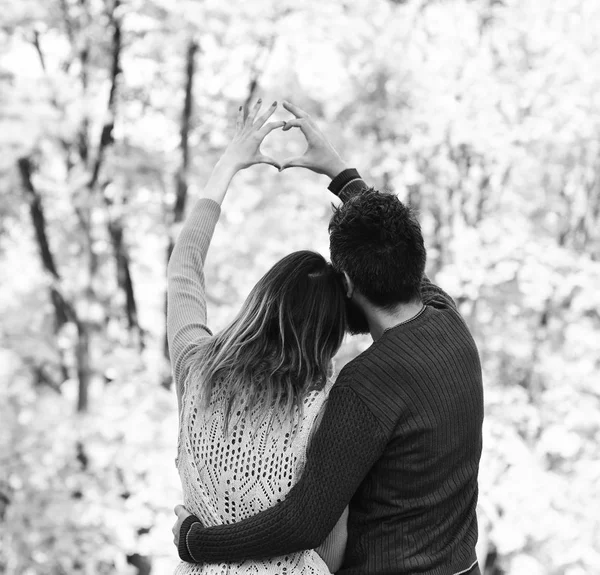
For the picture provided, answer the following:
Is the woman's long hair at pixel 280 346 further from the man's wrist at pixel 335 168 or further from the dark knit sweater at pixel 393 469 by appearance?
the man's wrist at pixel 335 168

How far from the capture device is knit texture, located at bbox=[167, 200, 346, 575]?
135cm

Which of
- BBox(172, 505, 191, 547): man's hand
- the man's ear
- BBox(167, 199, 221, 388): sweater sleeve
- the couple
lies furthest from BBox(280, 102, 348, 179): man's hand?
BBox(172, 505, 191, 547): man's hand

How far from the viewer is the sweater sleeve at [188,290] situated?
5.05ft

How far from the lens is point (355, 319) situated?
1476 millimetres

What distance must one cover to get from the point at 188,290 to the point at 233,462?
42cm

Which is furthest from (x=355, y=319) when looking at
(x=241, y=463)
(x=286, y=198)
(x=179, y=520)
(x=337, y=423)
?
(x=286, y=198)

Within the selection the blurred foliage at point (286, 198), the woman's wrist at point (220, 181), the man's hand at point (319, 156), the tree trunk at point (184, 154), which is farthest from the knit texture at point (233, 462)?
the tree trunk at point (184, 154)

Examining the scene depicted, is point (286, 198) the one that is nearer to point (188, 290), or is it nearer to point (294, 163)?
point (294, 163)

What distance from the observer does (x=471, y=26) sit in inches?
207

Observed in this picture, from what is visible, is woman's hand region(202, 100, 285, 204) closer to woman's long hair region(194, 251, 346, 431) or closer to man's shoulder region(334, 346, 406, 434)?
woman's long hair region(194, 251, 346, 431)

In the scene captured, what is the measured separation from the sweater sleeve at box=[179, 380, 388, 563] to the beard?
0.16 m

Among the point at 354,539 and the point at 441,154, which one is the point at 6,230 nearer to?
the point at 441,154

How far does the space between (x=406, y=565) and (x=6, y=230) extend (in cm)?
612

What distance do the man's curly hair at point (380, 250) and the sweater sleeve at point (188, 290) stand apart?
1.13ft
